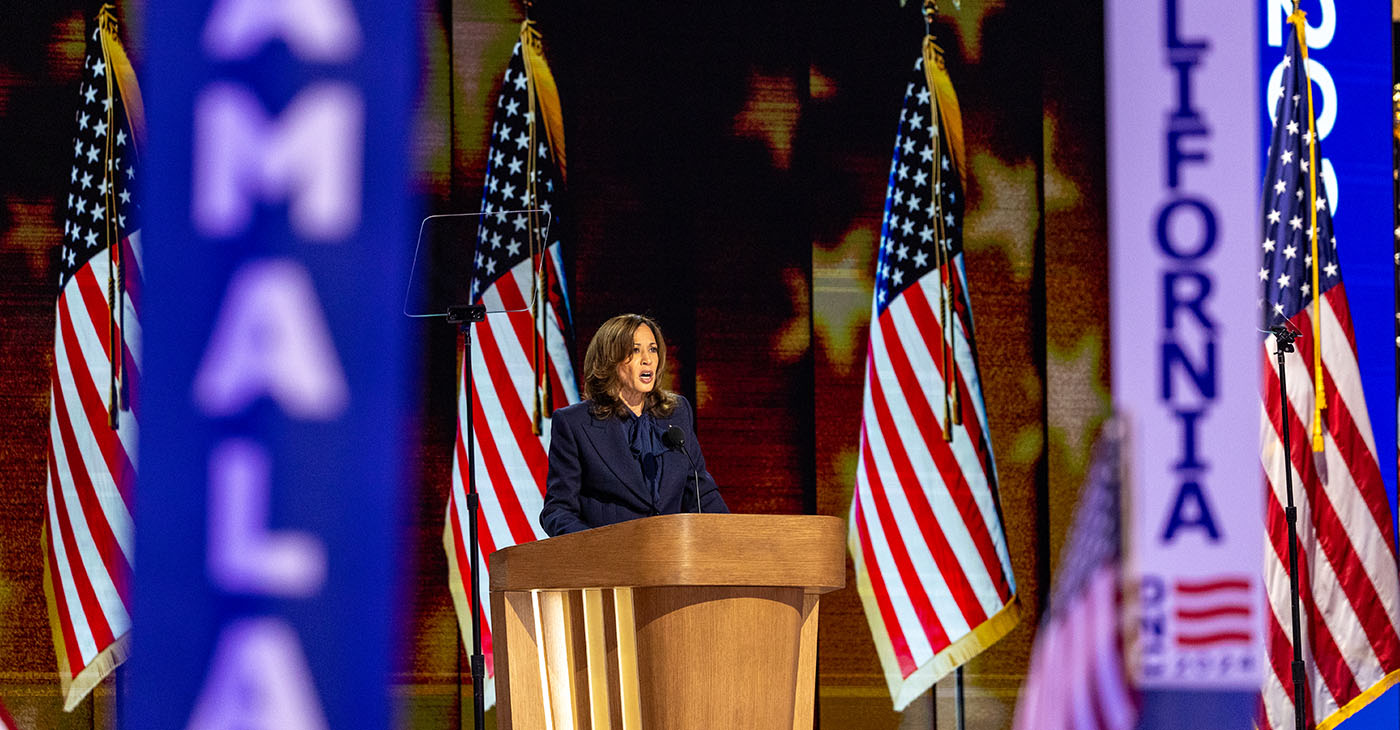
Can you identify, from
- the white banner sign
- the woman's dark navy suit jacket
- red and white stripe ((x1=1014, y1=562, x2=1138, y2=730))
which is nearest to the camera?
the woman's dark navy suit jacket

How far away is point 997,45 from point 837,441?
1.76 metres

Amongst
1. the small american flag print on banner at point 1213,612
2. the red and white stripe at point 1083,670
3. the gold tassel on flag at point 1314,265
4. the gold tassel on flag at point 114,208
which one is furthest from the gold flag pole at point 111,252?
the gold tassel on flag at point 1314,265

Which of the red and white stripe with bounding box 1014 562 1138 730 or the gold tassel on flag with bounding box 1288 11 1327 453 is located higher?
the gold tassel on flag with bounding box 1288 11 1327 453

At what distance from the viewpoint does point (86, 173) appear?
18.0ft

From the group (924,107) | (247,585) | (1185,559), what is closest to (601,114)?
(924,107)

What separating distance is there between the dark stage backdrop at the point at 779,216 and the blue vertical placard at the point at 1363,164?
86 centimetres

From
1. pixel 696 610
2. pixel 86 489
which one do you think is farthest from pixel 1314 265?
pixel 86 489

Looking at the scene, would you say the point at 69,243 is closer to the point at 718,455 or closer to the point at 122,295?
the point at 122,295

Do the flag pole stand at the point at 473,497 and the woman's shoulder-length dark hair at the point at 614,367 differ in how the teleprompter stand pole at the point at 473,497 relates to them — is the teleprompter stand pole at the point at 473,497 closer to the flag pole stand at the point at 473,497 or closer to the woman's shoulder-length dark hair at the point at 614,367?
the flag pole stand at the point at 473,497

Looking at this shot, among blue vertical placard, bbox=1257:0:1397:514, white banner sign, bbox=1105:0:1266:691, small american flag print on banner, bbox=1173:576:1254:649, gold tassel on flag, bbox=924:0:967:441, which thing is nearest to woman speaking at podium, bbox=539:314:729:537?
white banner sign, bbox=1105:0:1266:691

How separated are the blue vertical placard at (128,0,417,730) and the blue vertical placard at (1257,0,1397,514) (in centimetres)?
552

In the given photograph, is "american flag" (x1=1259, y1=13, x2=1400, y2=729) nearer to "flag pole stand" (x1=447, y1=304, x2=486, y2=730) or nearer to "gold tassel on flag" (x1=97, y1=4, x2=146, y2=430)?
"flag pole stand" (x1=447, y1=304, x2=486, y2=730)

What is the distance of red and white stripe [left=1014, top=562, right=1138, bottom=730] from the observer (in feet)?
16.5

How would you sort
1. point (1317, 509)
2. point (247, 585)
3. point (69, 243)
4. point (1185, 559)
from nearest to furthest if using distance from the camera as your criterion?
point (247, 585) → point (1185, 559) → point (1317, 509) → point (69, 243)
